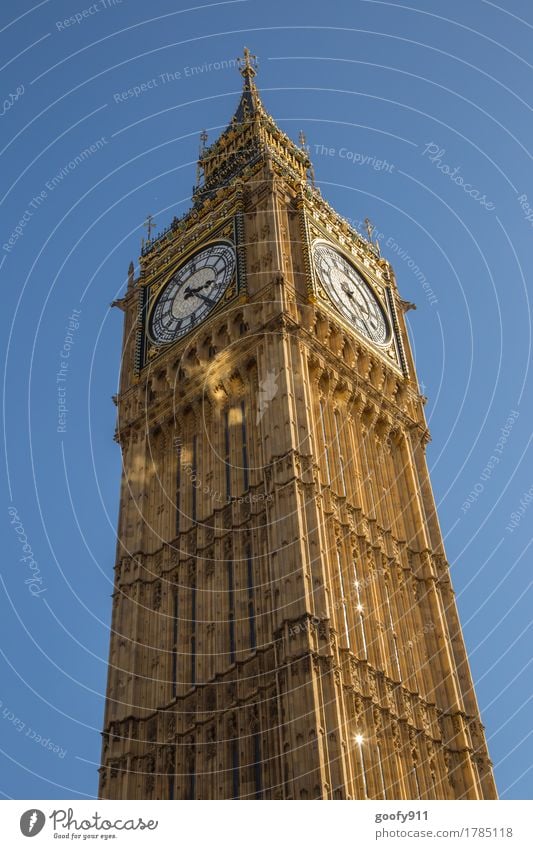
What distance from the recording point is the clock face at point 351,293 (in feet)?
183

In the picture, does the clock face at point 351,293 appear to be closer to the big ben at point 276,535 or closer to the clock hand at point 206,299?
the big ben at point 276,535

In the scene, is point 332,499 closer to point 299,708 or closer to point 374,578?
point 374,578

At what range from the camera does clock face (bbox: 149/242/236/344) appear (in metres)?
54.9

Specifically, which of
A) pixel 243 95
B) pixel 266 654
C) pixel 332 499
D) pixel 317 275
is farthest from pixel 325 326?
pixel 243 95

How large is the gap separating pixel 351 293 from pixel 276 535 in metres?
19.4

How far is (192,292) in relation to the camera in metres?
56.5

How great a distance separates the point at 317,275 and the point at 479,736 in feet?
75.5

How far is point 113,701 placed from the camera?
43.1m

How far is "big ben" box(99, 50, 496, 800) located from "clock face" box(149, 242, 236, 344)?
15 centimetres
